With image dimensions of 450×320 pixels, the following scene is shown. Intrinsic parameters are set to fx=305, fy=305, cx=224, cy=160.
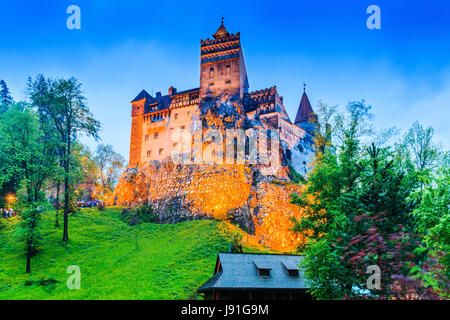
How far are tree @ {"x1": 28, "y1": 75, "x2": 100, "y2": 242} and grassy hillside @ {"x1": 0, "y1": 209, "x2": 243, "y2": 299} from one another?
12.7ft

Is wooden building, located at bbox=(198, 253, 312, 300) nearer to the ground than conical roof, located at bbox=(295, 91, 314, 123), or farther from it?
nearer to the ground

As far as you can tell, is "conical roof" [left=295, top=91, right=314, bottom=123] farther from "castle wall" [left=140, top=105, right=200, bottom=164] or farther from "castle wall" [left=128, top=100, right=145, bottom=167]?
"castle wall" [left=128, top=100, right=145, bottom=167]

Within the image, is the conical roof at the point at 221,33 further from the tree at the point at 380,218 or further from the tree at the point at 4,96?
the tree at the point at 380,218

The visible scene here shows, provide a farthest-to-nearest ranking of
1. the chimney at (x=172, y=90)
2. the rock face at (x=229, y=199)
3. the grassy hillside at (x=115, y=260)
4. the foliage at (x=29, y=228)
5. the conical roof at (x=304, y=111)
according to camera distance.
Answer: the conical roof at (x=304, y=111), the chimney at (x=172, y=90), the rock face at (x=229, y=199), the foliage at (x=29, y=228), the grassy hillside at (x=115, y=260)

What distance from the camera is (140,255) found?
32.7 meters

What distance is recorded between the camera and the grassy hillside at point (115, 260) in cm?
2388

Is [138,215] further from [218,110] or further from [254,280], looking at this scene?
[254,280]

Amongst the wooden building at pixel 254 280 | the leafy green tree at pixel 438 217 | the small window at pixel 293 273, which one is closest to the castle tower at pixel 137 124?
the wooden building at pixel 254 280

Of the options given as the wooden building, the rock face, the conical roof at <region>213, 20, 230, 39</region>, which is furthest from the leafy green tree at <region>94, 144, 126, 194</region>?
the wooden building

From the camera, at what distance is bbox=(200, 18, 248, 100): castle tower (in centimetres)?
5309

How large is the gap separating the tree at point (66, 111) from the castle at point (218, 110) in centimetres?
1982

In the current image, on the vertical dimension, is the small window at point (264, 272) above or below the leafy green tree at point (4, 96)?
below
